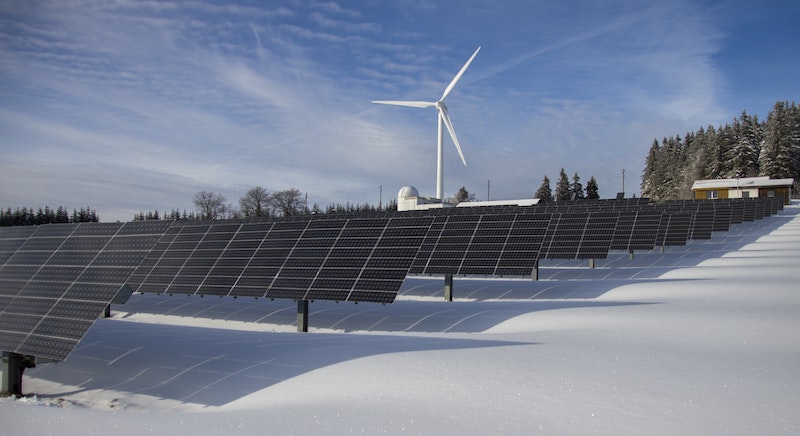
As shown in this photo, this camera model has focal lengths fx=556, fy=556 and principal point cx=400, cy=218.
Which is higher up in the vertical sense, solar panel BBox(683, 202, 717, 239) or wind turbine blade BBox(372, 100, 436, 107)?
wind turbine blade BBox(372, 100, 436, 107)

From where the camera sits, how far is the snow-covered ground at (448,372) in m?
8.45

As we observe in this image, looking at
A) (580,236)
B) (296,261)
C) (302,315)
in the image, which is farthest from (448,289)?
(580,236)

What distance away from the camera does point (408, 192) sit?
8394 centimetres

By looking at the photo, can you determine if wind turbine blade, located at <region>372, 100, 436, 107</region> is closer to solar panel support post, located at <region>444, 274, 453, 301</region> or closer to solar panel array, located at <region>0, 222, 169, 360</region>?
solar panel support post, located at <region>444, 274, 453, 301</region>

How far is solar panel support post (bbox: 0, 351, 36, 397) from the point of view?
39.7 feet

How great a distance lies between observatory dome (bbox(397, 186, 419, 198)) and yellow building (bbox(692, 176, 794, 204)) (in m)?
56.8

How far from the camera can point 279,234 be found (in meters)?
21.9

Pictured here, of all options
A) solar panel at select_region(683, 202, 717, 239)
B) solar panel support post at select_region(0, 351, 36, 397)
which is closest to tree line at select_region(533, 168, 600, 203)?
solar panel at select_region(683, 202, 717, 239)

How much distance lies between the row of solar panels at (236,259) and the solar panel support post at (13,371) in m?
0.45

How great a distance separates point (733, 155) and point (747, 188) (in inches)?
1155

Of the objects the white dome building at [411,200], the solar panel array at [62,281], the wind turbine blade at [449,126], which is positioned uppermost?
the wind turbine blade at [449,126]

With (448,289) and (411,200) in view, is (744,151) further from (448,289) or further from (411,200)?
(448,289)

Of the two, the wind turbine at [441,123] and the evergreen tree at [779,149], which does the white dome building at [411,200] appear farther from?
the evergreen tree at [779,149]

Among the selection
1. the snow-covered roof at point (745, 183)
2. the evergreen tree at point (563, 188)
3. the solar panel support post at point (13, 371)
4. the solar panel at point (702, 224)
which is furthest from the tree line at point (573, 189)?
the solar panel support post at point (13, 371)
